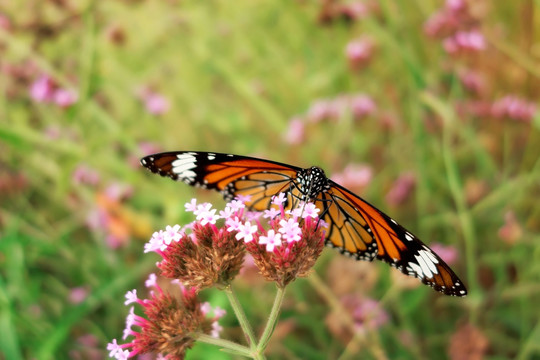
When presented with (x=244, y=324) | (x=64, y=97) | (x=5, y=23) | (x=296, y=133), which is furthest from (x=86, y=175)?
(x=244, y=324)

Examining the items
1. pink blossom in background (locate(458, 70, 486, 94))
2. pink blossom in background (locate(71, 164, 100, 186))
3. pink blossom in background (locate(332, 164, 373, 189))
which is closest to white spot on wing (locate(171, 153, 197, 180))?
pink blossom in background (locate(332, 164, 373, 189))

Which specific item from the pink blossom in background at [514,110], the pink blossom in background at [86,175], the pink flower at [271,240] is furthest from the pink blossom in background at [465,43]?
the pink blossom in background at [86,175]

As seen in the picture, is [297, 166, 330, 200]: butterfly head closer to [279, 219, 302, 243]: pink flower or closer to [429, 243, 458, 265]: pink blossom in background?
[279, 219, 302, 243]: pink flower

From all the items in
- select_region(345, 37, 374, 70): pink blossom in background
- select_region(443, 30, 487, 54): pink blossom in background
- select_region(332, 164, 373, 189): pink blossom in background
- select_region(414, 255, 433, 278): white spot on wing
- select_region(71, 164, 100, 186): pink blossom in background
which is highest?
select_region(345, 37, 374, 70): pink blossom in background

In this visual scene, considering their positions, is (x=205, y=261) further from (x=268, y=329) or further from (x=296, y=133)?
(x=296, y=133)

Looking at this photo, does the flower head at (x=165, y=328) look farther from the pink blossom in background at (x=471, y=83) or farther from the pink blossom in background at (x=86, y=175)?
the pink blossom in background at (x=471, y=83)
